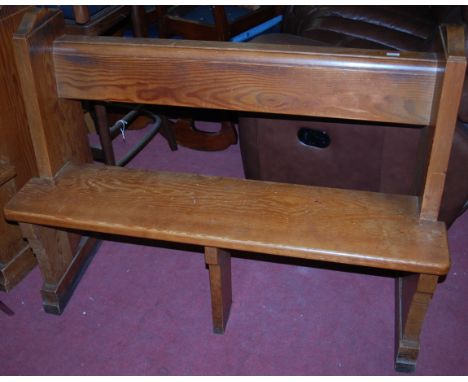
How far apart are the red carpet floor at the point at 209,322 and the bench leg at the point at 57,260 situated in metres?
0.05

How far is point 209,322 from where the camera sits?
204cm

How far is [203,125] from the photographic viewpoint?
3256mm

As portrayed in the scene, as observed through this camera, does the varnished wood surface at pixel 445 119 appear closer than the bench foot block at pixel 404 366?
Yes

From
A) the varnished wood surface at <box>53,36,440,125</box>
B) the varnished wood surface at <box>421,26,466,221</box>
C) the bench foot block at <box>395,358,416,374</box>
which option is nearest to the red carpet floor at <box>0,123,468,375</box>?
the bench foot block at <box>395,358,416,374</box>

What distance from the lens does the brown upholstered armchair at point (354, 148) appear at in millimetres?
2055

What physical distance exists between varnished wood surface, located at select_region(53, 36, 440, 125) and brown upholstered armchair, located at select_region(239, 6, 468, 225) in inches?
9.0

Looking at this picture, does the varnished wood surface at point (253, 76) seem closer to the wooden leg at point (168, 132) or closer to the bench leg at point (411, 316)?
the bench leg at point (411, 316)

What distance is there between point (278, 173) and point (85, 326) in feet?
3.29

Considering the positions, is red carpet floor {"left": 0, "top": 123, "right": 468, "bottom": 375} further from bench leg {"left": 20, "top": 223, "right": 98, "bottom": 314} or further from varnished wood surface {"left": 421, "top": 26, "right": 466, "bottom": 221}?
varnished wood surface {"left": 421, "top": 26, "right": 466, "bottom": 221}

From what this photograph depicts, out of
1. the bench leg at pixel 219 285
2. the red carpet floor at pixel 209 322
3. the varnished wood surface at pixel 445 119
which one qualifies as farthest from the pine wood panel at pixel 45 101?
the varnished wood surface at pixel 445 119

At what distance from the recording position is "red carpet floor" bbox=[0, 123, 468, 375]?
1.89m

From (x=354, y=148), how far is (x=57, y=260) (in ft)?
4.01
